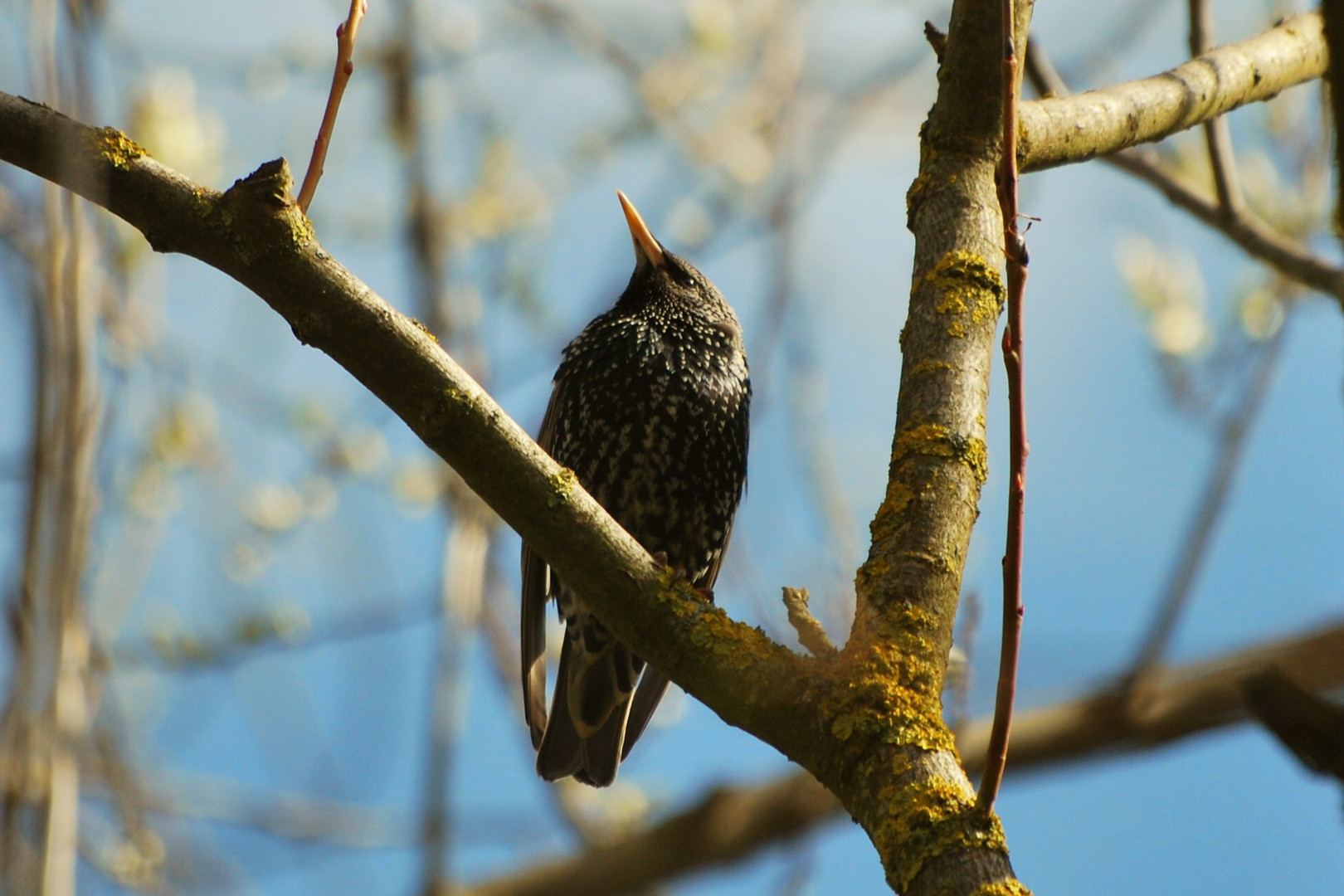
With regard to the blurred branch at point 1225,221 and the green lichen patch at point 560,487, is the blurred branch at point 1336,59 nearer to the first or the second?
the green lichen patch at point 560,487

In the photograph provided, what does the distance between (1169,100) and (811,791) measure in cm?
260

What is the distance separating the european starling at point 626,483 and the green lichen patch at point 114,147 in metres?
2.00

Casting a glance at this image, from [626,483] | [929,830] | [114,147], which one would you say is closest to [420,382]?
[114,147]

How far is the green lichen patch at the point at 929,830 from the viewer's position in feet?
4.93

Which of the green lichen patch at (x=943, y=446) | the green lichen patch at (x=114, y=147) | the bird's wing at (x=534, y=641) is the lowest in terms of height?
the green lichen patch at (x=943, y=446)

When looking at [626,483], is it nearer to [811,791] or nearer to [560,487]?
[811,791]

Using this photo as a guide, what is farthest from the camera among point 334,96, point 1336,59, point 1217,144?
point 1217,144

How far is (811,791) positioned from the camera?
4215 mm

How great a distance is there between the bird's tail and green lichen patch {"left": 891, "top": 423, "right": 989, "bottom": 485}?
6.50 feet

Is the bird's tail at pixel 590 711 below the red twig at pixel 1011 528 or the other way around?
the other way around

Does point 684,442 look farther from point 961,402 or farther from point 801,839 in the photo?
point 961,402

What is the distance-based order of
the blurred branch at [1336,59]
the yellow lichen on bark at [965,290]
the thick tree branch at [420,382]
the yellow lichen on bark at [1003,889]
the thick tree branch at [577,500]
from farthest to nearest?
1. the yellow lichen on bark at [965,290]
2. the thick tree branch at [420,382]
3. the thick tree branch at [577,500]
4. the yellow lichen on bark at [1003,889]
5. the blurred branch at [1336,59]

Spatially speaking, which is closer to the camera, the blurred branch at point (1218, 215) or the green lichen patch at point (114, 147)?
the green lichen patch at point (114, 147)

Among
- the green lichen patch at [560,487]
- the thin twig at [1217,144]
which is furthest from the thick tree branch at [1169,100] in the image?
the green lichen patch at [560,487]
